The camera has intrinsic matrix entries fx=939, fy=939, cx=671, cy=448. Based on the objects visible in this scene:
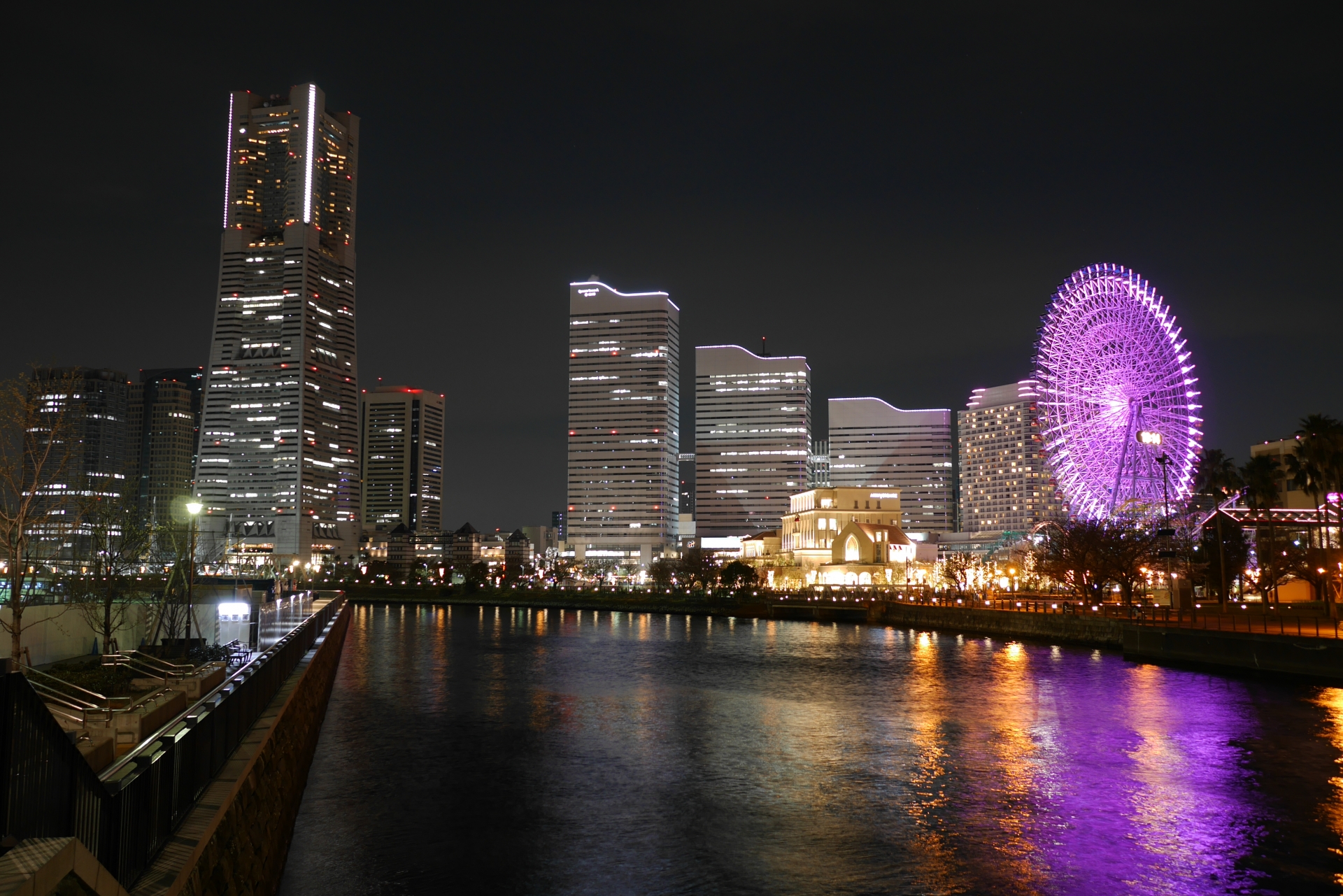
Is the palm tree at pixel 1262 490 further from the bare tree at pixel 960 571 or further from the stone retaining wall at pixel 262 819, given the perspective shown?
the stone retaining wall at pixel 262 819

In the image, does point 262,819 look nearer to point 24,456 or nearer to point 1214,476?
point 24,456

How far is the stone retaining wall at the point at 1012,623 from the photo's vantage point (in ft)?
214

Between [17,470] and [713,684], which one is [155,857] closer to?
[17,470]

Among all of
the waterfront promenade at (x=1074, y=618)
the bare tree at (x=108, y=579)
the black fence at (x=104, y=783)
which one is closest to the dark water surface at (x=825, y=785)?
the waterfront promenade at (x=1074, y=618)

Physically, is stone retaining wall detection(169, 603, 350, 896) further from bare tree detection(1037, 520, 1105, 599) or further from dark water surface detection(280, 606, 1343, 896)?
bare tree detection(1037, 520, 1105, 599)

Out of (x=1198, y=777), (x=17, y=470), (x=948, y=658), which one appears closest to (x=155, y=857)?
(x=17, y=470)

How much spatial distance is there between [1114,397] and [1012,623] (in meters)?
20.1

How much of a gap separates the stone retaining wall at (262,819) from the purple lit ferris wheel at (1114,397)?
64.9 m

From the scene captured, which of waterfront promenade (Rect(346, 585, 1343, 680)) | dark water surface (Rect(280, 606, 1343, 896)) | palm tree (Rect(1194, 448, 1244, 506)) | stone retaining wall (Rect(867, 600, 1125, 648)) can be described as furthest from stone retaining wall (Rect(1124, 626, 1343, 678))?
palm tree (Rect(1194, 448, 1244, 506))

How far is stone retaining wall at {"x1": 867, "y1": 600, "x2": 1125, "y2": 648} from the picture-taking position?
6538 cm

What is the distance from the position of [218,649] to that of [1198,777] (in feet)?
118

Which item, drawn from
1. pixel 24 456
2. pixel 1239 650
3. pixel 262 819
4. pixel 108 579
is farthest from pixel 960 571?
pixel 262 819

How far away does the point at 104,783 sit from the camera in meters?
9.35

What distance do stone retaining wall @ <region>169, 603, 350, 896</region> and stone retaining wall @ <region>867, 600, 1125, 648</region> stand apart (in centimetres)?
5472
